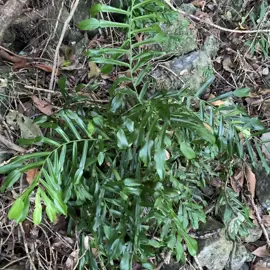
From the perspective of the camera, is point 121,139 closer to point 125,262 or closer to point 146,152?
point 146,152

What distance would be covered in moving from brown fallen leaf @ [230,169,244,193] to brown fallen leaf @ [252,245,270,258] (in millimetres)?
315

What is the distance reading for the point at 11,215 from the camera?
115 cm

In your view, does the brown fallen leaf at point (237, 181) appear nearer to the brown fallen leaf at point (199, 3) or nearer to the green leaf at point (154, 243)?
the green leaf at point (154, 243)

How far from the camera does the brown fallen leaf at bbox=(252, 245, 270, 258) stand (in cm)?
192

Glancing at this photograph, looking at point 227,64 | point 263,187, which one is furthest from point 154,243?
point 227,64

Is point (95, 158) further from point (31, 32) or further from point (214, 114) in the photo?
point (31, 32)

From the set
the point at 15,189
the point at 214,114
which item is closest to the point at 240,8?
the point at 214,114

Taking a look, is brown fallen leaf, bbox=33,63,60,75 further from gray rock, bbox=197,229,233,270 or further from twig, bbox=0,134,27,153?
gray rock, bbox=197,229,233,270

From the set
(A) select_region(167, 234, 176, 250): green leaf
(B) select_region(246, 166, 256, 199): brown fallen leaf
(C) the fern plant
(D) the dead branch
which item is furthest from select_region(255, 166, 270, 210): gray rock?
(D) the dead branch

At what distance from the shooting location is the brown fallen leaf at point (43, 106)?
178cm

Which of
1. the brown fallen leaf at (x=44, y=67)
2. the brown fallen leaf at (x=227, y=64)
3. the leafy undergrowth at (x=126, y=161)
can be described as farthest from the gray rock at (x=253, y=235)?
the brown fallen leaf at (x=44, y=67)

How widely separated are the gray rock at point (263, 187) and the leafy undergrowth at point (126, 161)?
473mm

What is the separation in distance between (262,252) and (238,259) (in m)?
0.14

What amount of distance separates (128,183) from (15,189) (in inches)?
23.2
